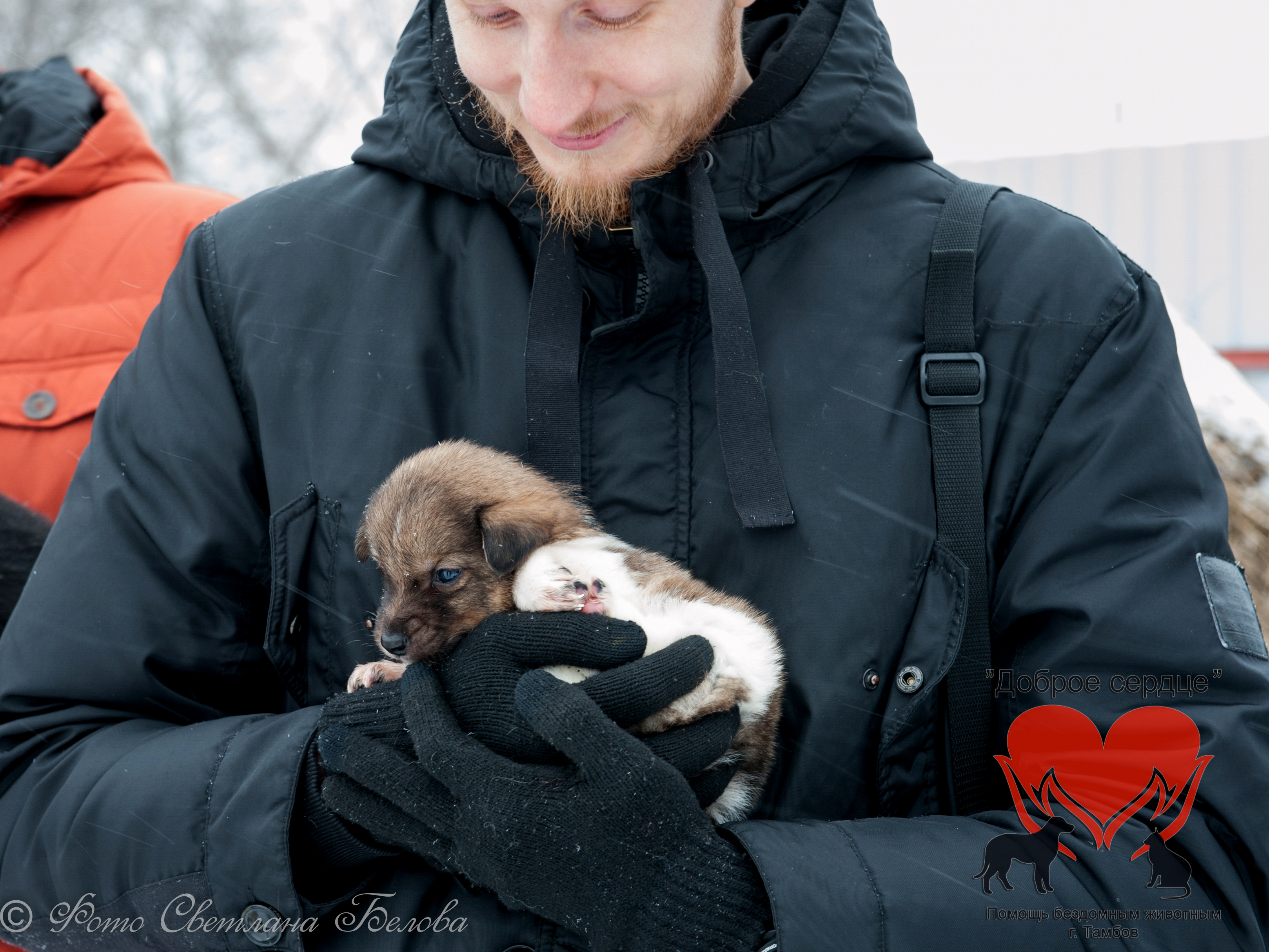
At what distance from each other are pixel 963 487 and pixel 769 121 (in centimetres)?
99

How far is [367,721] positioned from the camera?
2.25 metres

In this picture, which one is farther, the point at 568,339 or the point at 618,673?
the point at 568,339

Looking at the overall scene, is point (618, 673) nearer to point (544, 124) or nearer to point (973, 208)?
point (544, 124)

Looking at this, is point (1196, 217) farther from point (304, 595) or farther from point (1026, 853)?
point (304, 595)

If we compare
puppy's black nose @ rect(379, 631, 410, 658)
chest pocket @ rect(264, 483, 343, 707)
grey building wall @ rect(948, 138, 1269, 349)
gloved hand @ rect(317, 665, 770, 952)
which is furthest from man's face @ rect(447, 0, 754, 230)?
grey building wall @ rect(948, 138, 1269, 349)

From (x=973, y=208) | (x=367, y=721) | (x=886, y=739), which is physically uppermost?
(x=973, y=208)

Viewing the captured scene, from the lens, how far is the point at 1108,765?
212 cm

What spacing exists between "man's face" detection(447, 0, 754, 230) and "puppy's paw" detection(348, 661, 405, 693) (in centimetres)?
117

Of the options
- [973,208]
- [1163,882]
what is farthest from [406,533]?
[1163,882]

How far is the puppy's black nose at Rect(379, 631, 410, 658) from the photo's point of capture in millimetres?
2463

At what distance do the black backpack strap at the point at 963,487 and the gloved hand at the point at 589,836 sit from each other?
59 cm

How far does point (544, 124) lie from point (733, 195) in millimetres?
480

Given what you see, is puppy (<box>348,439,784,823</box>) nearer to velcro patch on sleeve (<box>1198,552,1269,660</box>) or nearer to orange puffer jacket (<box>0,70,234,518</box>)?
velcro patch on sleeve (<box>1198,552,1269,660</box>)

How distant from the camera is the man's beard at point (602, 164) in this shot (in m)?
2.45
